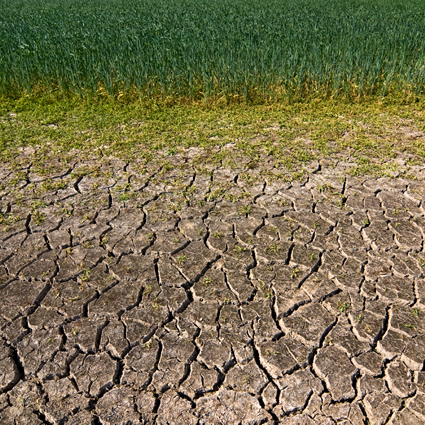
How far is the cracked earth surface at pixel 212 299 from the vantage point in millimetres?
2648

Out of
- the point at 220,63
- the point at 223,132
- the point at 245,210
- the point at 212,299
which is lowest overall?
the point at 223,132

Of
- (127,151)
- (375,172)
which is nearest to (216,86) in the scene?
(127,151)

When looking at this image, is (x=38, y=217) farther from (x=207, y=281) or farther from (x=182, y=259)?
(x=207, y=281)

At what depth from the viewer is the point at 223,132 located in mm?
6188

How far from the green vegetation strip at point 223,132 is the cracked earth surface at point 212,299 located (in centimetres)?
52

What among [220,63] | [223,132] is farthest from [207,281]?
[220,63]

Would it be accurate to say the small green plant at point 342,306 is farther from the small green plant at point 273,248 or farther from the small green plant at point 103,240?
the small green plant at point 103,240

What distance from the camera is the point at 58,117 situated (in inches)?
268

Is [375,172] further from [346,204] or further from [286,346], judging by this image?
[286,346]

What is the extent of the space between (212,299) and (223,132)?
3303 mm

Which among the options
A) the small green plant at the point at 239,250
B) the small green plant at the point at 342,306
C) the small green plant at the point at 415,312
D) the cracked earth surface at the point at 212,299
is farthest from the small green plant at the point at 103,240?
the small green plant at the point at 415,312

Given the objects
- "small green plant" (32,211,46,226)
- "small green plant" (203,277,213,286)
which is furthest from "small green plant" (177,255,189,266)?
"small green plant" (32,211,46,226)

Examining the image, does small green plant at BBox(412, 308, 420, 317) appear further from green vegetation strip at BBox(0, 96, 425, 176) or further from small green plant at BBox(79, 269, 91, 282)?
small green plant at BBox(79, 269, 91, 282)

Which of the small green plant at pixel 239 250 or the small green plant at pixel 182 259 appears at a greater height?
the small green plant at pixel 182 259
